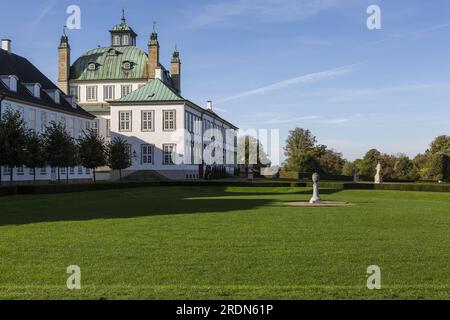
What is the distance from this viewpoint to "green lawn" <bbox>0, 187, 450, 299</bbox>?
789 centimetres

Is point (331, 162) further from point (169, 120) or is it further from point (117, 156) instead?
point (117, 156)

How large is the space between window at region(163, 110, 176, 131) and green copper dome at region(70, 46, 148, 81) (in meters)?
12.8

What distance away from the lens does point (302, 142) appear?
116 m

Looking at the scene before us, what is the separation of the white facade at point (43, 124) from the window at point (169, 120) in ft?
28.8

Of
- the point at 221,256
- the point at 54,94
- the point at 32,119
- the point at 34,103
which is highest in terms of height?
the point at 54,94

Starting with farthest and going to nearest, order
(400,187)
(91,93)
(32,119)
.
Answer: (91,93) → (32,119) → (400,187)

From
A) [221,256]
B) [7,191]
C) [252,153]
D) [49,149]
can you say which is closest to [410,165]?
[252,153]

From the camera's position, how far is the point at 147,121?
216 feet

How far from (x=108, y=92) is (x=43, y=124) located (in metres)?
23.5

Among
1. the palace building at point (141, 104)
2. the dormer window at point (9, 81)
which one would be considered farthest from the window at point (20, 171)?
the palace building at point (141, 104)

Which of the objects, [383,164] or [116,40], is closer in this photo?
[116,40]

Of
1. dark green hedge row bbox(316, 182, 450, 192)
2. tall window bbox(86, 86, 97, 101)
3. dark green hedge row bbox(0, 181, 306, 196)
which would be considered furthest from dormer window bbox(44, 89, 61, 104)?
dark green hedge row bbox(316, 182, 450, 192)

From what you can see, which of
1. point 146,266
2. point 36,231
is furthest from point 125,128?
point 146,266

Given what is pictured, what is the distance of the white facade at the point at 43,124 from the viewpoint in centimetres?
4816
